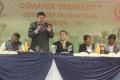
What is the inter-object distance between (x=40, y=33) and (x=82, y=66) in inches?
62.4

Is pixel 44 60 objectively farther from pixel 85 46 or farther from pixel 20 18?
pixel 20 18

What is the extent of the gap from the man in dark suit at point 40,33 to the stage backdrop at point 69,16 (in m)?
1.24

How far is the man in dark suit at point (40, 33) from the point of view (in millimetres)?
8156

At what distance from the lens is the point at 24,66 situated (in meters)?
7.05

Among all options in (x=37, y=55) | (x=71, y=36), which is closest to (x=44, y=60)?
(x=37, y=55)

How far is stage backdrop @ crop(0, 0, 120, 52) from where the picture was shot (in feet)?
31.9

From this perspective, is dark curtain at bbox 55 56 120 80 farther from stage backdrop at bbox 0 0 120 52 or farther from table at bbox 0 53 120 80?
stage backdrop at bbox 0 0 120 52

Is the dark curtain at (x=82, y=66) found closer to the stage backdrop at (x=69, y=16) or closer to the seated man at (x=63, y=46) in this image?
the seated man at (x=63, y=46)

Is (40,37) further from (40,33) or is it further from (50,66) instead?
(50,66)

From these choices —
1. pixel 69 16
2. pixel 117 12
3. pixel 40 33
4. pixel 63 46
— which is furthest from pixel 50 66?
pixel 117 12

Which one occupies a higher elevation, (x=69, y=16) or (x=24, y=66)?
(x=69, y=16)

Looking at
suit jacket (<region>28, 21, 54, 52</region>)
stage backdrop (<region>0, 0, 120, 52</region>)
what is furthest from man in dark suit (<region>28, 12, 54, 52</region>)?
stage backdrop (<region>0, 0, 120, 52</region>)

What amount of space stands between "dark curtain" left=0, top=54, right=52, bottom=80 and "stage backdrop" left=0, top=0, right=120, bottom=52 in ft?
8.67

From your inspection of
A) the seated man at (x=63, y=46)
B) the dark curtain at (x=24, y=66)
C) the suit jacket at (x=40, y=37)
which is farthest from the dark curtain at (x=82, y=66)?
the suit jacket at (x=40, y=37)
